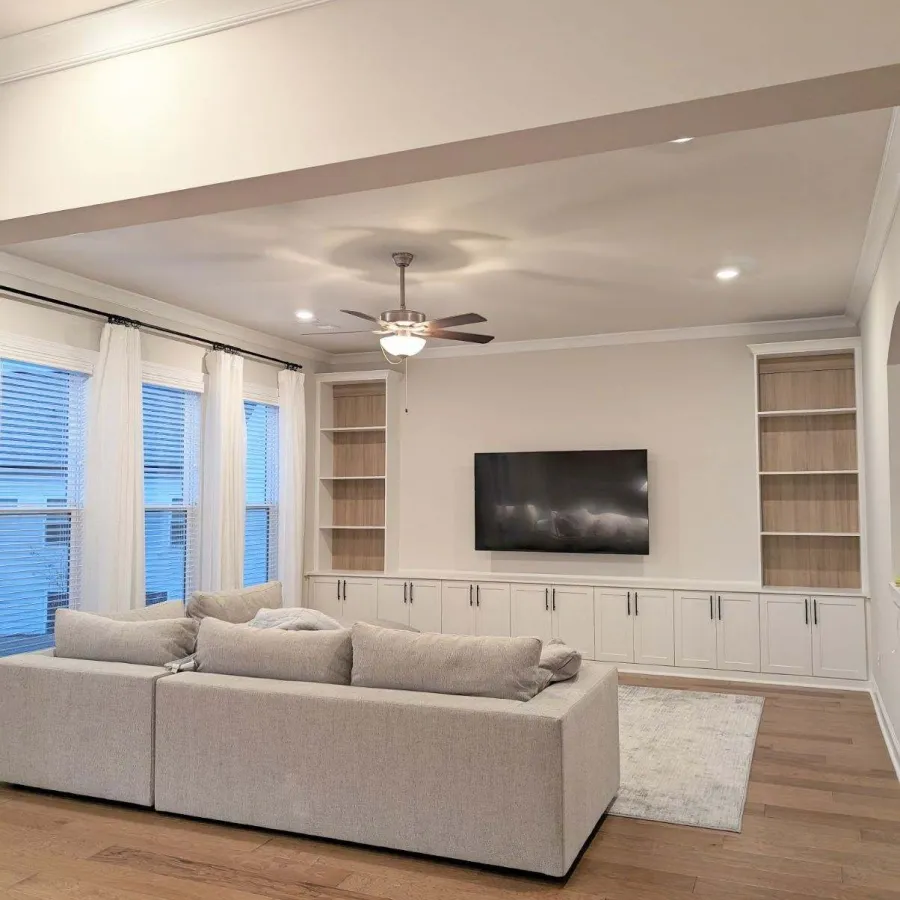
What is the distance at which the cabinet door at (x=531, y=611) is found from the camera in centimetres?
724

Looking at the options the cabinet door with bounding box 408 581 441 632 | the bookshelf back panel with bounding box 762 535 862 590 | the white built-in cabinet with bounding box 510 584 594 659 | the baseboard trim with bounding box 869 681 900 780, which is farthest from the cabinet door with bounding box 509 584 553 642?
the baseboard trim with bounding box 869 681 900 780

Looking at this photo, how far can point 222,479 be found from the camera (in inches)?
260

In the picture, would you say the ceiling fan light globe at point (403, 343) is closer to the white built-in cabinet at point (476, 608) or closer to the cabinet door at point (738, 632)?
the white built-in cabinet at point (476, 608)

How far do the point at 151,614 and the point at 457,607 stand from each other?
11.2ft

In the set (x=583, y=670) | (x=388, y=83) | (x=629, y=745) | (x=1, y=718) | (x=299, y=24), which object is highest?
(x=299, y=24)

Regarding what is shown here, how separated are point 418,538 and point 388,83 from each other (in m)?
6.12

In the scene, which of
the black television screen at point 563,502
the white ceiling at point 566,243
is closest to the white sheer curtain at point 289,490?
the white ceiling at point 566,243

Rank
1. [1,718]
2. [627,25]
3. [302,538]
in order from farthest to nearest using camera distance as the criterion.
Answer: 1. [302,538]
2. [1,718]
3. [627,25]

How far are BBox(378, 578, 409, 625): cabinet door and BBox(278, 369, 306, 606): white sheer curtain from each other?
2.47 ft

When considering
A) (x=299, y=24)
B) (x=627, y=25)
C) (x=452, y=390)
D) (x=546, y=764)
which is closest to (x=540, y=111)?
(x=627, y=25)

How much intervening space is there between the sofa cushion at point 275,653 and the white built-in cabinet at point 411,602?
147 inches

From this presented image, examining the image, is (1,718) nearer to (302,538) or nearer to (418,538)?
(302,538)

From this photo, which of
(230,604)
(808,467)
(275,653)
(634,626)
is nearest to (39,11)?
(275,653)

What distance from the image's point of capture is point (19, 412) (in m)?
5.14
